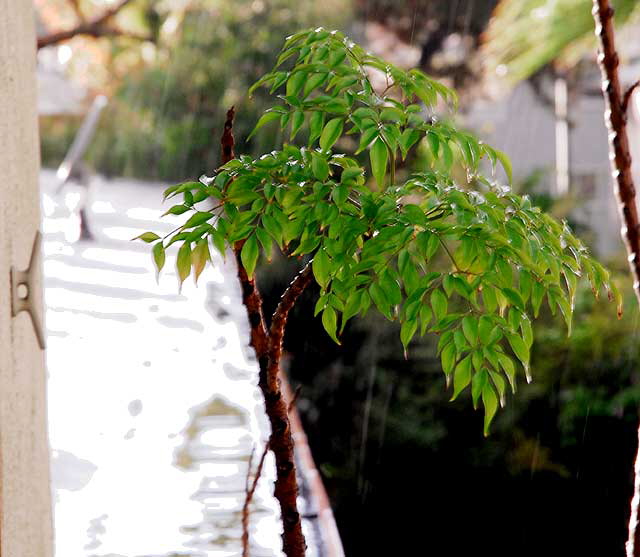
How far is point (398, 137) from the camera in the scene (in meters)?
1.16

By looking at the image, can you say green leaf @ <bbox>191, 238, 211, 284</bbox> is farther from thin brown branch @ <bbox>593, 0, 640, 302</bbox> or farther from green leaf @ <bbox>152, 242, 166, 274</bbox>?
thin brown branch @ <bbox>593, 0, 640, 302</bbox>

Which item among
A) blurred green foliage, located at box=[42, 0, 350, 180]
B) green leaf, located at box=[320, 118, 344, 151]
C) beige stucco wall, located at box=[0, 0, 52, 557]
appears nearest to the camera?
beige stucco wall, located at box=[0, 0, 52, 557]

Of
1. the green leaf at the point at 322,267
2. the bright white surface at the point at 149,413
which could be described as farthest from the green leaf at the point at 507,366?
the bright white surface at the point at 149,413

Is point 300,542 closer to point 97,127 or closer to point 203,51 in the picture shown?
point 203,51

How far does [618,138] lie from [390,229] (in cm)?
42

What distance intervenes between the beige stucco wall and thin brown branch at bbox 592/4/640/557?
0.76 metres

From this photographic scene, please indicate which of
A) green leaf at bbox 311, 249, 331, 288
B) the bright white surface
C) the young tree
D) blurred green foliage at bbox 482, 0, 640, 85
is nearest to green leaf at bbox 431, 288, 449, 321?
the young tree

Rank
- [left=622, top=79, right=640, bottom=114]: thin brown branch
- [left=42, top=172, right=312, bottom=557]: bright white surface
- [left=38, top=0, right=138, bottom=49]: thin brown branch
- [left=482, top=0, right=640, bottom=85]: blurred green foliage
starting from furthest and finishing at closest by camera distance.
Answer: [left=38, top=0, right=138, bottom=49]: thin brown branch < [left=482, top=0, right=640, bottom=85]: blurred green foliage < [left=42, top=172, right=312, bottom=557]: bright white surface < [left=622, top=79, right=640, bottom=114]: thin brown branch

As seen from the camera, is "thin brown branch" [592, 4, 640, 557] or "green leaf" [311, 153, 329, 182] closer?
"green leaf" [311, 153, 329, 182]

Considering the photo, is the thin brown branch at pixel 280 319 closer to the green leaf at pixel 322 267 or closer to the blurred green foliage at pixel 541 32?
the green leaf at pixel 322 267

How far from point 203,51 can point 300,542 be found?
272 inches

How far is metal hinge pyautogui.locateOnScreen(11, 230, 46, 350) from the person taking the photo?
2.78ft

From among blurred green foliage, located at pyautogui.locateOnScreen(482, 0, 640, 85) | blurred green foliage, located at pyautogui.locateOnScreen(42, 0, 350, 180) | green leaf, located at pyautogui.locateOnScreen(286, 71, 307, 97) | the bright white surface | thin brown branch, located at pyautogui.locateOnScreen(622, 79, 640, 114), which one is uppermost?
blurred green foliage, located at pyautogui.locateOnScreen(42, 0, 350, 180)

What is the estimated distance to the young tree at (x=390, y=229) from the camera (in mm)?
1095
